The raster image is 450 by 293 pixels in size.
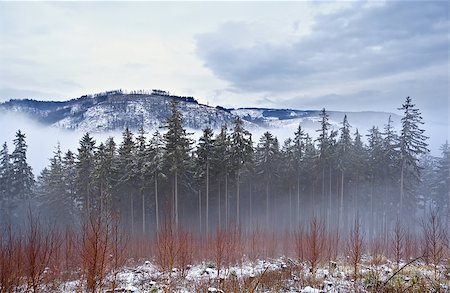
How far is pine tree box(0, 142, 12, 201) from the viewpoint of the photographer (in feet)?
133

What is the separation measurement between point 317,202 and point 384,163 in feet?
35.3

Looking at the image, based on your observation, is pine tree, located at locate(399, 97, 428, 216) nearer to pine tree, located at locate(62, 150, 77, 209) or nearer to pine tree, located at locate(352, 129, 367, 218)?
pine tree, located at locate(352, 129, 367, 218)

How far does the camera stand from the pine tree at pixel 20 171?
39.4 m

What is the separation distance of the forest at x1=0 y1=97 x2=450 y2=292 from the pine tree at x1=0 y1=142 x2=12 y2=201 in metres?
0.14

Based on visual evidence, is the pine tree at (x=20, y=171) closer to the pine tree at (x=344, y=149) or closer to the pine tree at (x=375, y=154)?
the pine tree at (x=344, y=149)

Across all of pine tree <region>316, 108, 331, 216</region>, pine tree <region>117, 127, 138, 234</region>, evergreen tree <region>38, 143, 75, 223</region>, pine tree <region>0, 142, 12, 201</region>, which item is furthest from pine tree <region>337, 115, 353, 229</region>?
pine tree <region>0, 142, 12, 201</region>

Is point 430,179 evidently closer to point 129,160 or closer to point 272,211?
point 272,211

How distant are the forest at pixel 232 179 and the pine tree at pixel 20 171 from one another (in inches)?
4.7

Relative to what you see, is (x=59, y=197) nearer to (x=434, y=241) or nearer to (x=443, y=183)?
(x=434, y=241)

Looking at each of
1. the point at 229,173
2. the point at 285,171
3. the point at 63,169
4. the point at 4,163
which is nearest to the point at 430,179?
the point at 285,171

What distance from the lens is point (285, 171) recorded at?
43250mm

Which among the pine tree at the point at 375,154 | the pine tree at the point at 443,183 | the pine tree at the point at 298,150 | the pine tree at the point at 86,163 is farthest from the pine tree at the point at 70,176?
the pine tree at the point at 443,183

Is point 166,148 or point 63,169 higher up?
point 166,148

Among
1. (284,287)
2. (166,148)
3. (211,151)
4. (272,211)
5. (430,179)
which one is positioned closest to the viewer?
(284,287)
